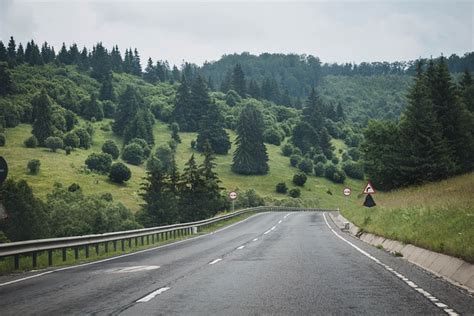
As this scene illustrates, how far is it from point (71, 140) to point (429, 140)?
9358 cm

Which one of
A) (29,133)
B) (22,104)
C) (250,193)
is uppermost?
(22,104)

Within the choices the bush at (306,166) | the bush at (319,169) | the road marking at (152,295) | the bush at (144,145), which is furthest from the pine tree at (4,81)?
the road marking at (152,295)

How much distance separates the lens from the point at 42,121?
5217 inches

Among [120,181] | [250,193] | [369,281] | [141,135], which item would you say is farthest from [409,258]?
[141,135]

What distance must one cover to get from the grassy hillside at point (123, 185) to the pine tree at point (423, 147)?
4221 cm

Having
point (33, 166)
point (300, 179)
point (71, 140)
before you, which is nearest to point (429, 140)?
point (300, 179)

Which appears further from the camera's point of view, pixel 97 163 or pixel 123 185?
pixel 97 163

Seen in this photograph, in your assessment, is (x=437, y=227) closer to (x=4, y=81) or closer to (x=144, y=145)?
(x=144, y=145)

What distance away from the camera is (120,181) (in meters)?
113

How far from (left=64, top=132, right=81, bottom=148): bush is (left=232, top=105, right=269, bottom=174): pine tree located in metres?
39.5

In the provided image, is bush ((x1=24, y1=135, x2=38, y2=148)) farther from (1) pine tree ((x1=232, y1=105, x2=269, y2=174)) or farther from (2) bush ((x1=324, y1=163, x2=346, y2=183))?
(2) bush ((x1=324, y1=163, x2=346, y2=183))

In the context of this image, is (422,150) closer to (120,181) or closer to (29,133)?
(120,181)

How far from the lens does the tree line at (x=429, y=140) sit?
2520 inches

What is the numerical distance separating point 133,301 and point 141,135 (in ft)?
484
